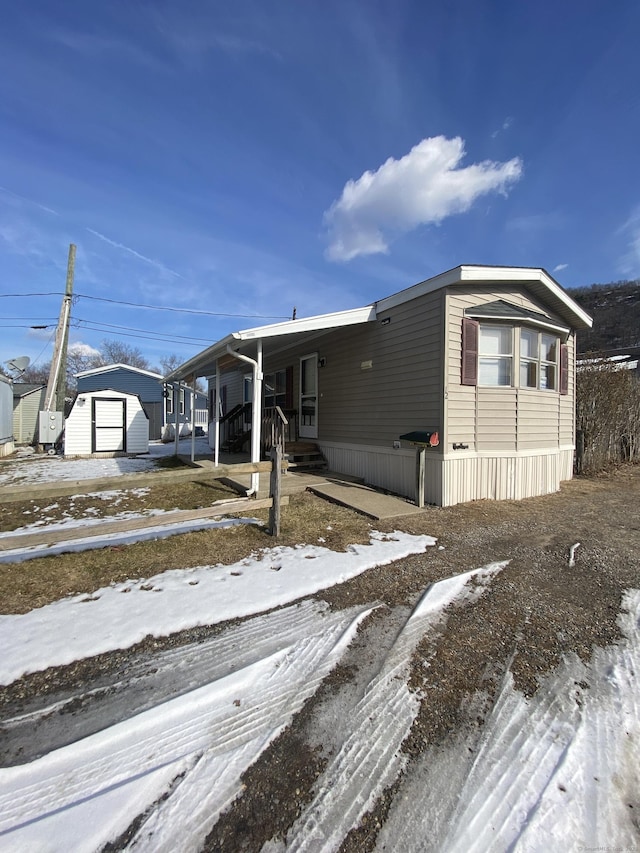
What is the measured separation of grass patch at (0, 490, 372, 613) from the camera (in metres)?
3.22

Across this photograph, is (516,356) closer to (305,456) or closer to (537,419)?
(537,419)

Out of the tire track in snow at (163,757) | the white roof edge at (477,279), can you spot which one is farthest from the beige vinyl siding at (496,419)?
the tire track in snow at (163,757)

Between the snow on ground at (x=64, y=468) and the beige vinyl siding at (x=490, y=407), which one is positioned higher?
the beige vinyl siding at (x=490, y=407)

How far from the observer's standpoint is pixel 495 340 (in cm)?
684

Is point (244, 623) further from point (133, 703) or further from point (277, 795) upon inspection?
point (277, 795)

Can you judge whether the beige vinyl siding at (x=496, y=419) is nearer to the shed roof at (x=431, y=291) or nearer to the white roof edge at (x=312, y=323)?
the shed roof at (x=431, y=291)

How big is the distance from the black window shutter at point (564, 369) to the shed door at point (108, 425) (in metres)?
13.0

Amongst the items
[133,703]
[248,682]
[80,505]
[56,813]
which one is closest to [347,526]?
[248,682]

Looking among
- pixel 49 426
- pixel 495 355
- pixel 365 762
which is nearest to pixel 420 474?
pixel 495 355

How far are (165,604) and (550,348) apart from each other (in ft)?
27.0

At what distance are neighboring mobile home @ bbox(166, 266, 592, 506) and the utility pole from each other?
30.8 ft

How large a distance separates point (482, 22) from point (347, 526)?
9.19 metres

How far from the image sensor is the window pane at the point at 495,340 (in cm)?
676

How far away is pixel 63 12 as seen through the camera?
5977mm
